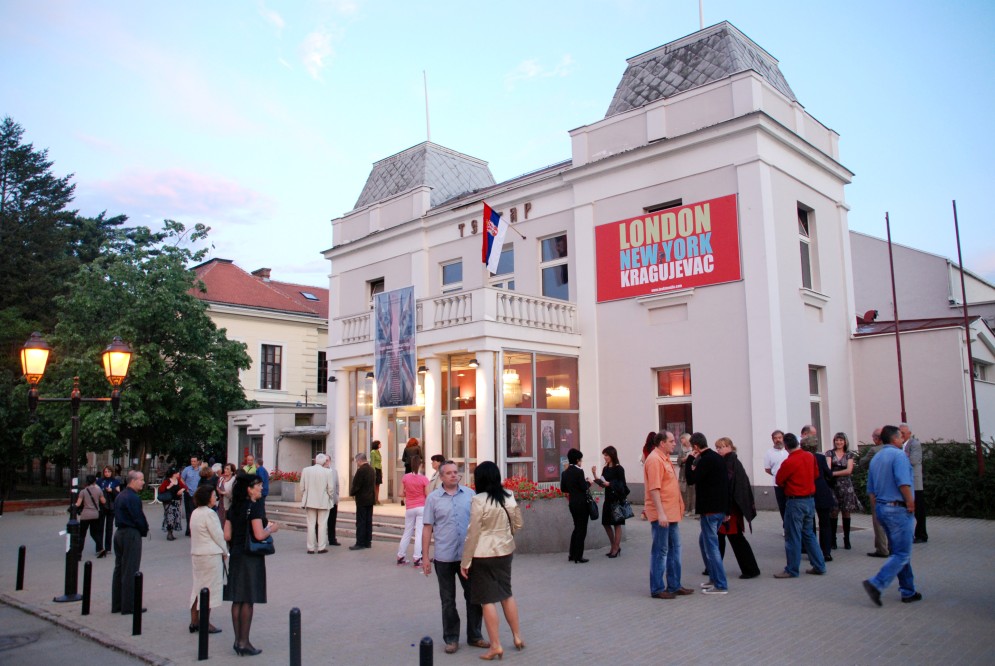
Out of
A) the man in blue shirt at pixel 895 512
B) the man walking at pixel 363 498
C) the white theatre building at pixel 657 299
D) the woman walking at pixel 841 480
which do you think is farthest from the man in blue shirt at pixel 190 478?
the man in blue shirt at pixel 895 512

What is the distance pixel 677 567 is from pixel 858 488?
843 centimetres

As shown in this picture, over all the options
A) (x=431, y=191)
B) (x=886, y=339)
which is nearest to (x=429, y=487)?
(x=886, y=339)

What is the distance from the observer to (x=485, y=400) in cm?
1811

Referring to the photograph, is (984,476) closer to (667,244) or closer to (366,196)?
(667,244)

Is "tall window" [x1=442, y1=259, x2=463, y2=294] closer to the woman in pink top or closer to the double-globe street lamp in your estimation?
the woman in pink top

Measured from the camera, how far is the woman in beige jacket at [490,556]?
6.82 meters

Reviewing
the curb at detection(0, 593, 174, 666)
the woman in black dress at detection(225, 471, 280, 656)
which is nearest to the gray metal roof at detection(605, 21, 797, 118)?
the woman in black dress at detection(225, 471, 280, 656)

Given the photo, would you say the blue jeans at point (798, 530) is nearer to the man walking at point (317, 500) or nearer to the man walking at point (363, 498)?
the man walking at point (363, 498)

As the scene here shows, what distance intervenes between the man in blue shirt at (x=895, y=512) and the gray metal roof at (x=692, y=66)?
1292 centimetres

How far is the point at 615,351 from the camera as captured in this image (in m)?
19.6

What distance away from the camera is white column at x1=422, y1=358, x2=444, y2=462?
1908cm

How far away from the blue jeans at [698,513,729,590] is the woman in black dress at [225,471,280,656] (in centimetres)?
509

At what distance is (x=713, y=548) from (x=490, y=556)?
11.6 feet

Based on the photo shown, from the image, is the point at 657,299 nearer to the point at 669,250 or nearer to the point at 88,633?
the point at 669,250
